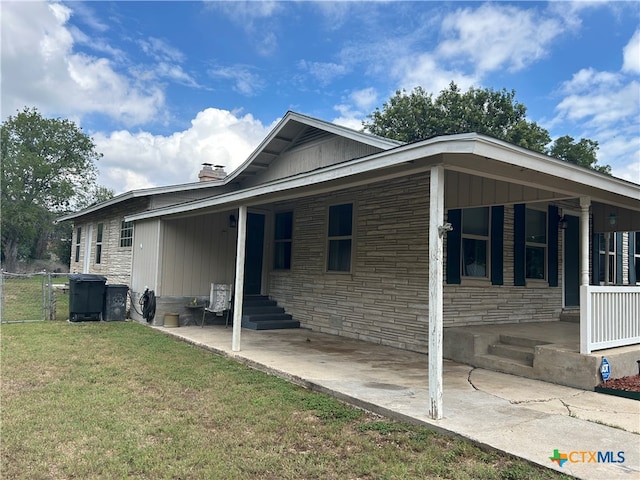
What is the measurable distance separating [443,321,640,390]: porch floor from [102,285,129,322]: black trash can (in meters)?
7.31

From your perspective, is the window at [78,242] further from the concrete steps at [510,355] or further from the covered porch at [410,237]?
the concrete steps at [510,355]

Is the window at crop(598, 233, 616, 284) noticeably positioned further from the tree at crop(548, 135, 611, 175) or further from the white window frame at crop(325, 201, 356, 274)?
the tree at crop(548, 135, 611, 175)

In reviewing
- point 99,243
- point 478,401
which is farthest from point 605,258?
point 99,243

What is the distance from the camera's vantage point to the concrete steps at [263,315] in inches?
361

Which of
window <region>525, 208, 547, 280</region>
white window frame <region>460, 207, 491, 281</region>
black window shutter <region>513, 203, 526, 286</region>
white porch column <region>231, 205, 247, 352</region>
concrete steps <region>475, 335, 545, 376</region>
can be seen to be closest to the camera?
concrete steps <region>475, 335, 545, 376</region>

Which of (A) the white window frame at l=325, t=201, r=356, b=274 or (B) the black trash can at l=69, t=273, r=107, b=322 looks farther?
(B) the black trash can at l=69, t=273, r=107, b=322

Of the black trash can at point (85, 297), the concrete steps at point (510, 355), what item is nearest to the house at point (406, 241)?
the concrete steps at point (510, 355)

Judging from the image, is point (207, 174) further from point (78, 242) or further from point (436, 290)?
point (436, 290)

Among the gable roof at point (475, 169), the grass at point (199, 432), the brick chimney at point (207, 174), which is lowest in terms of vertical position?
the grass at point (199, 432)

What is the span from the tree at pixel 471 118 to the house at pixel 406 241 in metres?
15.1

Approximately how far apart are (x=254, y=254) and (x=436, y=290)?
705cm

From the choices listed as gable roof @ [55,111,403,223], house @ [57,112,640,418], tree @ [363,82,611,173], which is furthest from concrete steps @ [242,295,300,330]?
tree @ [363,82,611,173]

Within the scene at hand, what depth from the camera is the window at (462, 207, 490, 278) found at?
7.26 meters

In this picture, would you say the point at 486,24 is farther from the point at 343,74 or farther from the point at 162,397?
the point at 162,397
